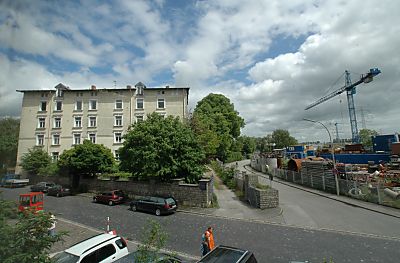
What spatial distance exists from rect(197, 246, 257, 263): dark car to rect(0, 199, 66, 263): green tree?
4.29 meters

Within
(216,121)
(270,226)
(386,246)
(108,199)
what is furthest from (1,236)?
(216,121)

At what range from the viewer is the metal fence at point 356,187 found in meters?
17.6

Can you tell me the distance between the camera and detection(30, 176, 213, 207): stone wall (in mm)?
19781

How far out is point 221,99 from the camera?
51688 mm

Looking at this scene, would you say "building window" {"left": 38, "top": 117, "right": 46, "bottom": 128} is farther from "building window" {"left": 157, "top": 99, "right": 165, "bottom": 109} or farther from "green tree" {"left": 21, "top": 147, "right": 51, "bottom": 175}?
"building window" {"left": 157, "top": 99, "right": 165, "bottom": 109}

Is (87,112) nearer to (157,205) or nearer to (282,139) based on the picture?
(157,205)

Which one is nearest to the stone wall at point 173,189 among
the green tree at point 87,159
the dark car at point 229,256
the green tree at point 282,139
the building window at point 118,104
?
the green tree at point 87,159

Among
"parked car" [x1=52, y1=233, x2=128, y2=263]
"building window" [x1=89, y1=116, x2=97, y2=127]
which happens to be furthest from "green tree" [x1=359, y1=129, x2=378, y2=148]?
"parked car" [x1=52, y1=233, x2=128, y2=263]

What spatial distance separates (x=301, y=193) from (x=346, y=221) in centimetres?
951

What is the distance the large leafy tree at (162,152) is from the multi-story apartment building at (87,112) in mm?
17998

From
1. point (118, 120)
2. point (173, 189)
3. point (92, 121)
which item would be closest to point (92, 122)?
point (92, 121)

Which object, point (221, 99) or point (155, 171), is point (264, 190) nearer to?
point (155, 171)

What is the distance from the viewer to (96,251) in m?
7.56

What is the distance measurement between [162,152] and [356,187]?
717 inches
